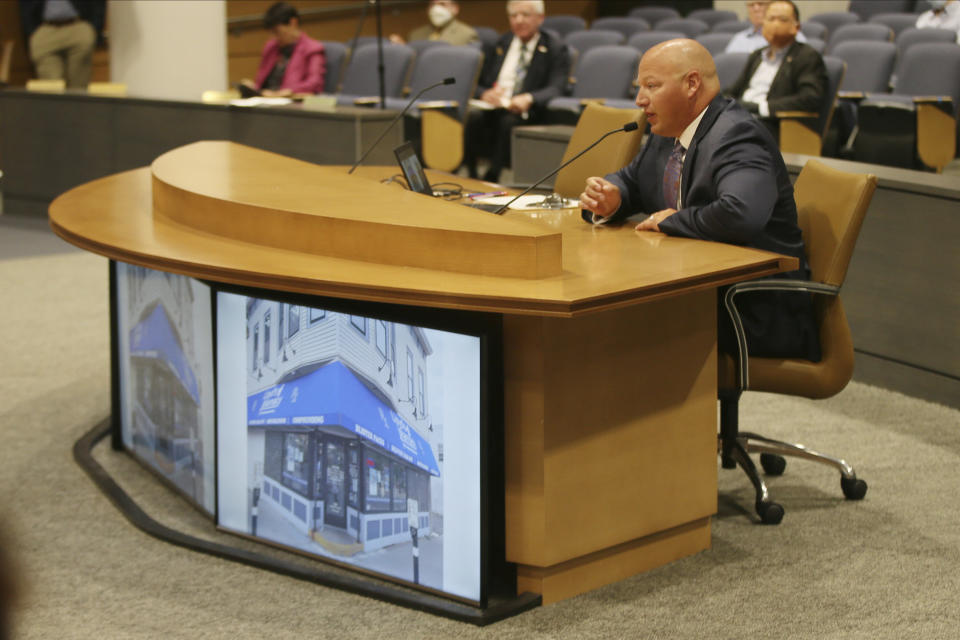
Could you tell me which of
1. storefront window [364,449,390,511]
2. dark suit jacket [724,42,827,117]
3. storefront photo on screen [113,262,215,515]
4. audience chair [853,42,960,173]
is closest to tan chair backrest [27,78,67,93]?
dark suit jacket [724,42,827,117]

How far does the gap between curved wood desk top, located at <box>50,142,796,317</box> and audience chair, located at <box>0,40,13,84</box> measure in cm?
779

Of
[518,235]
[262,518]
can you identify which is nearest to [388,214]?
[518,235]

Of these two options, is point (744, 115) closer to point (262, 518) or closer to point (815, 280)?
point (815, 280)

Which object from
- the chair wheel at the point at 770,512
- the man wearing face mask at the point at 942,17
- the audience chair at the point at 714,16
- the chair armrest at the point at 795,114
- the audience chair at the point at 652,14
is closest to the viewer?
the chair wheel at the point at 770,512

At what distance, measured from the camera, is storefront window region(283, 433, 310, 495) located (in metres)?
2.76

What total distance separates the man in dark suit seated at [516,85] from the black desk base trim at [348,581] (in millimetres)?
4930

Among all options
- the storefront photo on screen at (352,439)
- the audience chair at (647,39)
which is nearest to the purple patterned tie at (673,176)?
the storefront photo on screen at (352,439)

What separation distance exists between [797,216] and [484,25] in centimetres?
1237

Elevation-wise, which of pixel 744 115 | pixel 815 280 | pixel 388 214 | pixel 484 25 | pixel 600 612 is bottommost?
pixel 600 612

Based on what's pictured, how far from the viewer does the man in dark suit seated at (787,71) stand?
20.4 ft

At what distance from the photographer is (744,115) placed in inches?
117

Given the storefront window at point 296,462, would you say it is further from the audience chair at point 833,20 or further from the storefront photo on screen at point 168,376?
the audience chair at point 833,20

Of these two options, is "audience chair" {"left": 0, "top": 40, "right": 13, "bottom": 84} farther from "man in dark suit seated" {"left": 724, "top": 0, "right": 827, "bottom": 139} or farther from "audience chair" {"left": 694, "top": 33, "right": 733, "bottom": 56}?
"man in dark suit seated" {"left": 724, "top": 0, "right": 827, "bottom": 139}

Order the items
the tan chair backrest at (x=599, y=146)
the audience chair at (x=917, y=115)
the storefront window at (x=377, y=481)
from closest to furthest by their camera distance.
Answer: the storefront window at (x=377, y=481)
the tan chair backrest at (x=599, y=146)
the audience chair at (x=917, y=115)
